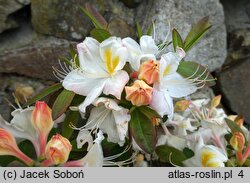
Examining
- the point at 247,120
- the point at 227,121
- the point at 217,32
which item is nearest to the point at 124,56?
the point at 227,121

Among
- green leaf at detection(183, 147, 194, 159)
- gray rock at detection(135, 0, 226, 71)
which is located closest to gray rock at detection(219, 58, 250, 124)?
gray rock at detection(135, 0, 226, 71)

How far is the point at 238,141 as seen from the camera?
4.96 ft

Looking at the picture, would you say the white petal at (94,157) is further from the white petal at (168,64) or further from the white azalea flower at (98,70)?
the white petal at (168,64)

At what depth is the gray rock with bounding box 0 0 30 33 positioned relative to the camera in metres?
2.11

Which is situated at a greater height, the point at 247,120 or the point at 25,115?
the point at 25,115

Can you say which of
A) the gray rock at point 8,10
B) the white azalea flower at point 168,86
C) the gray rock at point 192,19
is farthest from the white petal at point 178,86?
the gray rock at point 8,10

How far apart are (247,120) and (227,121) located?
1.01 metres

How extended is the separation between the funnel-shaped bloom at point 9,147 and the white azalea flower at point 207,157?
483 mm

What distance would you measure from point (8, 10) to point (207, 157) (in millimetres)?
1098

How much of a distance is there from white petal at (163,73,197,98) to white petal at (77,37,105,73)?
18cm
